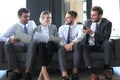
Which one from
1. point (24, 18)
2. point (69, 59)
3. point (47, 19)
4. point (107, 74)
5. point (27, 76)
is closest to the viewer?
point (27, 76)

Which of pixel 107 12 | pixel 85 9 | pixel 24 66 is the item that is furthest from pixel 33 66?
pixel 107 12

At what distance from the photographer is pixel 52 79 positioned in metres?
3.87

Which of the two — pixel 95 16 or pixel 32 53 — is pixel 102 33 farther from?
pixel 32 53

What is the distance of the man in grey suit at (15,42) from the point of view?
12.6 ft

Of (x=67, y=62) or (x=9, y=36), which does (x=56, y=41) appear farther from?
(x=9, y=36)

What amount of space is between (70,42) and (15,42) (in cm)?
84

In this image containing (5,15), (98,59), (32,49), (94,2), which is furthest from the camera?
(94,2)

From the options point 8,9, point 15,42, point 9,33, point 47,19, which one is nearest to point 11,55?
point 15,42

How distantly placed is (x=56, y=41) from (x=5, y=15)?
1941 mm

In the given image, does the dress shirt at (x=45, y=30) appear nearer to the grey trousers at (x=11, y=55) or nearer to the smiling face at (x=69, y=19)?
the smiling face at (x=69, y=19)

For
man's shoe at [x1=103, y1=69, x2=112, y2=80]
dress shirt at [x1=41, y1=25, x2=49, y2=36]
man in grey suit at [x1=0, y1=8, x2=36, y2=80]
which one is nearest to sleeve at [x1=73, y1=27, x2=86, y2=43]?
dress shirt at [x1=41, y1=25, x2=49, y2=36]

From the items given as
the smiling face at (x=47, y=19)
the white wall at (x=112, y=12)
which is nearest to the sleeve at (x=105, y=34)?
the smiling face at (x=47, y=19)

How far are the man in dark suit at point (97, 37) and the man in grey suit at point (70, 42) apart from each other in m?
0.11

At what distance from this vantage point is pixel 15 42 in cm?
399
